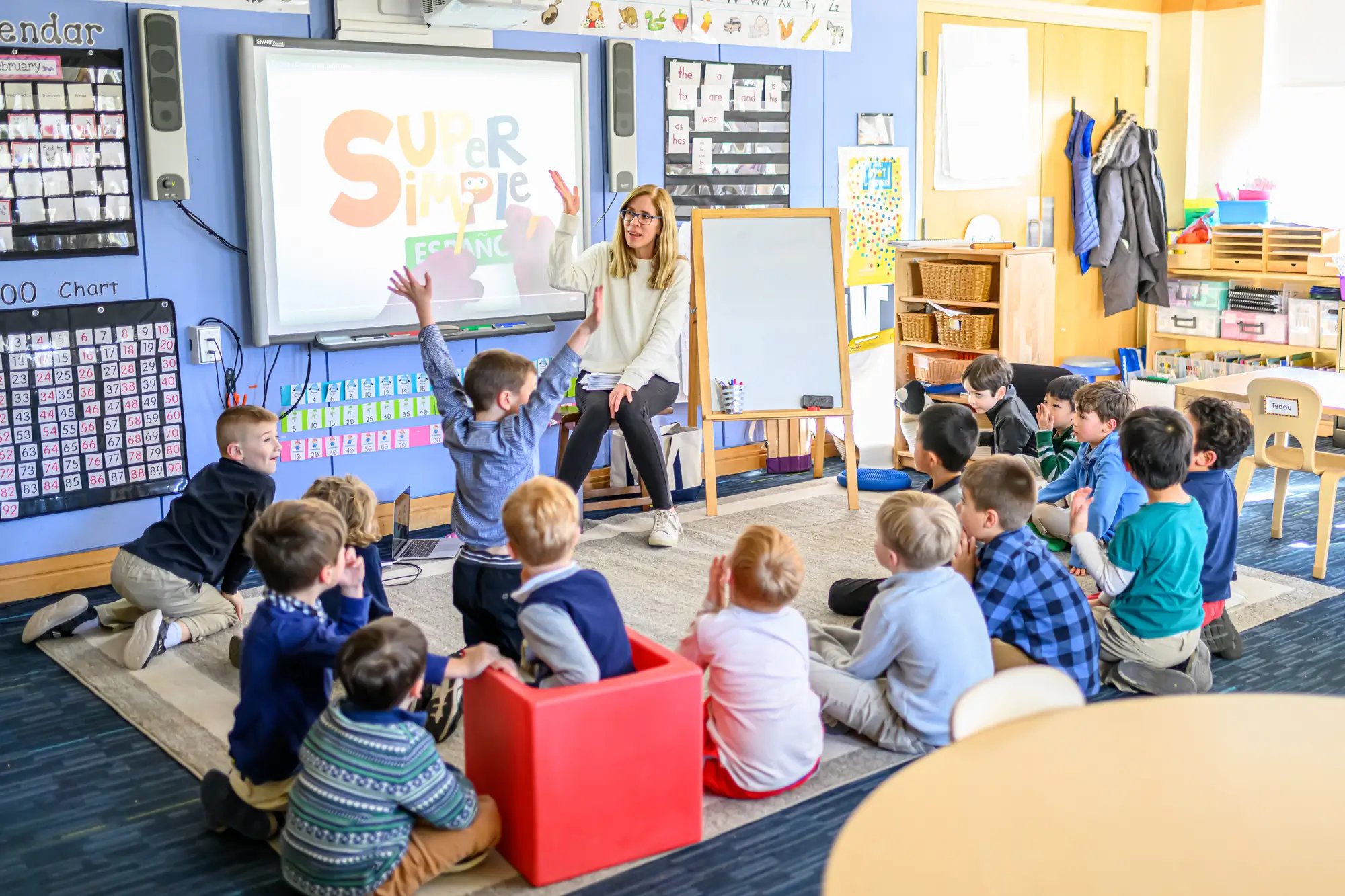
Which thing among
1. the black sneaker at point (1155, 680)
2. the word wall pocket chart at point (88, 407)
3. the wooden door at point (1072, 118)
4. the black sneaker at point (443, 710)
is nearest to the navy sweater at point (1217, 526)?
the black sneaker at point (1155, 680)

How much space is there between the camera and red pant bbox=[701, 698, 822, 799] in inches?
113

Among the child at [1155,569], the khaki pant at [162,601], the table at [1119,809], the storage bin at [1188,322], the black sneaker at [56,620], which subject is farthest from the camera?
the storage bin at [1188,322]

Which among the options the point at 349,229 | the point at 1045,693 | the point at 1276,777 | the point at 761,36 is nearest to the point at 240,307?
the point at 349,229

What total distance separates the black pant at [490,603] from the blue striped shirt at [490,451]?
8 cm

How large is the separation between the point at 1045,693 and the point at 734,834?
40.4 inches

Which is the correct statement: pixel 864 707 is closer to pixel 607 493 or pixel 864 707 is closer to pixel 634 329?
pixel 634 329

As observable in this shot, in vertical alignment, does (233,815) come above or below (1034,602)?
below

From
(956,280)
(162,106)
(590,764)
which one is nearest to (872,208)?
(956,280)

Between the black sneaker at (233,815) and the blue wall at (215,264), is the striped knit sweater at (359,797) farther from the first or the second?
the blue wall at (215,264)

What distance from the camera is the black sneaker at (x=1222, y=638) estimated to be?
368 centimetres

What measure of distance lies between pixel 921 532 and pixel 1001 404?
6.94 ft

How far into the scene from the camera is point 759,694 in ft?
9.07

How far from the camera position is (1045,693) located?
1.92m

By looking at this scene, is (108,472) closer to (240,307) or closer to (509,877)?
(240,307)
